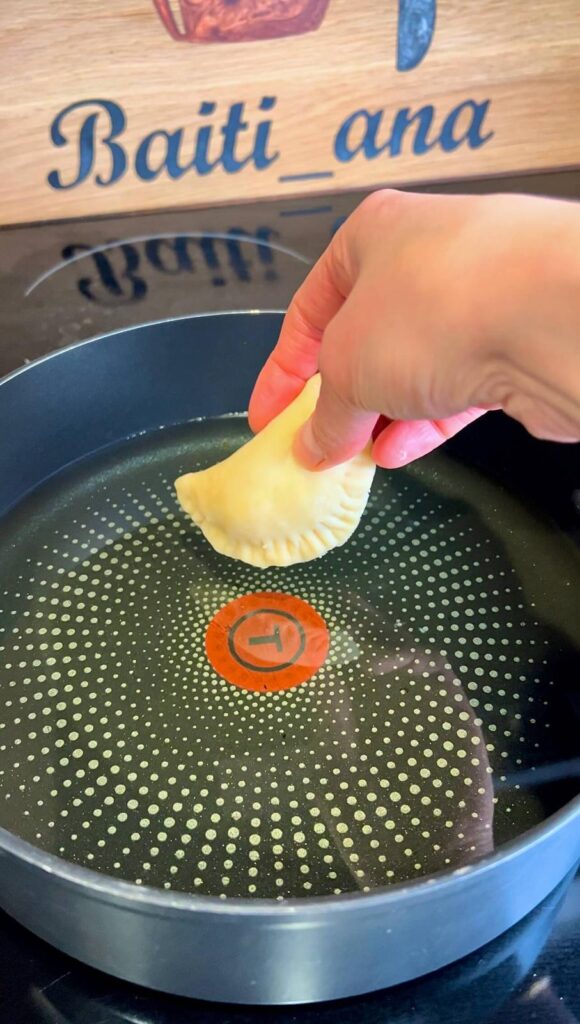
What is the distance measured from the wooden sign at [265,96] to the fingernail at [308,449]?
542 mm

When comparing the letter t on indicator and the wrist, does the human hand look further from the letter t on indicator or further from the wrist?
the letter t on indicator

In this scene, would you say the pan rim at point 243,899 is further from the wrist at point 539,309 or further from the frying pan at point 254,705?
the wrist at point 539,309

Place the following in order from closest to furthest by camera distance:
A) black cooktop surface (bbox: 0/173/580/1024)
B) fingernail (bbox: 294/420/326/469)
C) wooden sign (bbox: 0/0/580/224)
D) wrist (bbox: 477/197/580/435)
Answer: wrist (bbox: 477/197/580/435), black cooktop surface (bbox: 0/173/580/1024), fingernail (bbox: 294/420/326/469), wooden sign (bbox: 0/0/580/224)

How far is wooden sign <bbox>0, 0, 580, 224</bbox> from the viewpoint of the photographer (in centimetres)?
93

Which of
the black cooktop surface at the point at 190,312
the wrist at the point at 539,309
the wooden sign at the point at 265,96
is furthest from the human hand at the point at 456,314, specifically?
the wooden sign at the point at 265,96

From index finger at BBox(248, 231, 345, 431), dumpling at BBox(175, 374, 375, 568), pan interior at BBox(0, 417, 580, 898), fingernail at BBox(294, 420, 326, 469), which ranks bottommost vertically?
pan interior at BBox(0, 417, 580, 898)

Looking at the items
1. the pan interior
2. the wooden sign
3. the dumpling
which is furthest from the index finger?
the wooden sign

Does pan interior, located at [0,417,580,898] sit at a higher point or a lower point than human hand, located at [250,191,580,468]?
lower

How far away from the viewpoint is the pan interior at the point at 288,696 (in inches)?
20.7

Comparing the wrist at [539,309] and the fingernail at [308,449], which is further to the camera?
the fingernail at [308,449]

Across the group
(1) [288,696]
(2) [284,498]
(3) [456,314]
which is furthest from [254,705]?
(3) [456,314]

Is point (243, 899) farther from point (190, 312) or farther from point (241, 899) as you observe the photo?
point (190, 312)

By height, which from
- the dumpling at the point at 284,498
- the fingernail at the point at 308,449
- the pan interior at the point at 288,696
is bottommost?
the pan interior at the point at 288,696

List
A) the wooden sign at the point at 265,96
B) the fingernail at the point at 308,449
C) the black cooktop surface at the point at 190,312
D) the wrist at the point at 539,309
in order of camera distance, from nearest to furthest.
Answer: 1. the wrist at the point at 539,309
2. the black cooktop surface at the point at 190,312
3. the fingernail at the point at 308,449
4. the wooden sign at the point at 265,96
